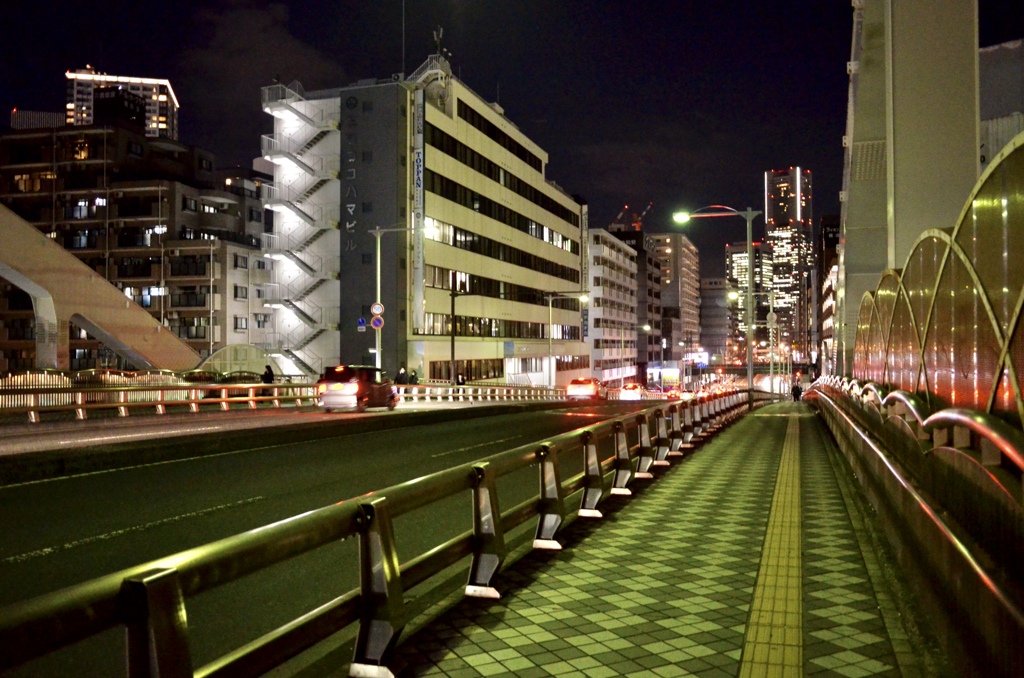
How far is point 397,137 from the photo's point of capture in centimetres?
5891

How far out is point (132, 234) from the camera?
74.0 meters

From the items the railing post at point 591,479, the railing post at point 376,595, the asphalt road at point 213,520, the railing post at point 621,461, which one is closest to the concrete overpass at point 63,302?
the asphalt road at point 213,520

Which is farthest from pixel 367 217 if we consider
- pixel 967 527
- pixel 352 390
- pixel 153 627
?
pixel 153 627

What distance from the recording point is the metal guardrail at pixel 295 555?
2.81 metres

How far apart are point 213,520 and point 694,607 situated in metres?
5.84

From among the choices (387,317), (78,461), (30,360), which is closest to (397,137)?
(387,317)

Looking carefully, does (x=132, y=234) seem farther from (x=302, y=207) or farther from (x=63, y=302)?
(x=63, y=302)

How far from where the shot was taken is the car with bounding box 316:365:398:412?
30.7 metres

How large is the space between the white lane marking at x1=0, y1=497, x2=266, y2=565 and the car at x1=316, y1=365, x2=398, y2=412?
19.7 m

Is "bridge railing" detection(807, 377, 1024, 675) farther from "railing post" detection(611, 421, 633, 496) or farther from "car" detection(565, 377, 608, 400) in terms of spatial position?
"car" detection(565, 377, 608, 400)

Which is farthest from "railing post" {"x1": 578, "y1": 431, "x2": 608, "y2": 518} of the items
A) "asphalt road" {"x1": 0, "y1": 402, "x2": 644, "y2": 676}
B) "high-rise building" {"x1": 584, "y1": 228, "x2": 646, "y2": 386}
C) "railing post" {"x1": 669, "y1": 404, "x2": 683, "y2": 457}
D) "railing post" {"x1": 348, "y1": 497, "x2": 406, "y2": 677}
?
"high-rise building" {"x1": 584, "y1": 228, "x2": 646, "y2": 386}

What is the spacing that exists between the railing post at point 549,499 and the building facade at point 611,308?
98049 millimetres

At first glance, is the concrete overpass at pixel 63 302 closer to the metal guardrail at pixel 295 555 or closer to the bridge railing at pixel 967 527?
the metal guardrail at pixel 295 555

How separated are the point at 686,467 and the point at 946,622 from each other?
10.2 metres
